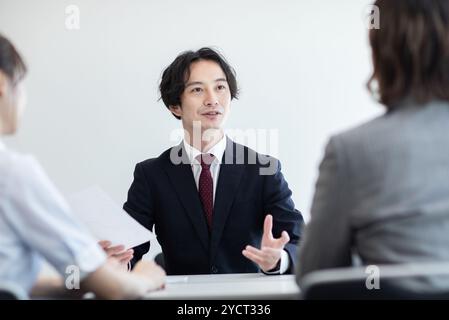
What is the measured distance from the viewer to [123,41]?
3172 mm

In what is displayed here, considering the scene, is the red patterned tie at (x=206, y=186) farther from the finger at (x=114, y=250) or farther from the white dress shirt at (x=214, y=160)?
the finger at (x=114, y=250)

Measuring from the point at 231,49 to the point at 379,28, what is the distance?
5.94 feet

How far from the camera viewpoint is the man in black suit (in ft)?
7.51

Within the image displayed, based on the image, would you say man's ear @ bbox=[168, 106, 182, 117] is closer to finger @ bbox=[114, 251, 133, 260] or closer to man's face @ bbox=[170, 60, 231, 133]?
man's face @ bbox=[170, 60, 231, 133]

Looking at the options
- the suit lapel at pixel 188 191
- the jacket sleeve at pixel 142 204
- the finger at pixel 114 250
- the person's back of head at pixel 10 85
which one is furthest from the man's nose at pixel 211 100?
the person's back of head at pixel 10 85

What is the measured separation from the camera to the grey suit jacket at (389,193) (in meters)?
1.16

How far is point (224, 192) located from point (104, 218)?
688 mm

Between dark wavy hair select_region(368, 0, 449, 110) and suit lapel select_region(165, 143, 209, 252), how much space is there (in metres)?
1.13

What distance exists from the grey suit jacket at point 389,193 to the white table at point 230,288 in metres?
0.28

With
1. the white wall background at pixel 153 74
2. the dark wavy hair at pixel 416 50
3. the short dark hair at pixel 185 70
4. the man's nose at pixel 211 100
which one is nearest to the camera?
the dark wavy hair at pixel 416 50

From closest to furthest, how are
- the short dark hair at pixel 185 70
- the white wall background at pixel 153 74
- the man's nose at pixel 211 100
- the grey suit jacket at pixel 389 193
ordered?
the grey suit jacket at pixel 389 193 < the man's nose at pixel 211 100 < the short dark hair at pixel 185 70 < the white wall background at pixel 153 74

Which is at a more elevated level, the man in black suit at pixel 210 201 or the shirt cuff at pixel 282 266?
the man in black suit at pixel 210 201

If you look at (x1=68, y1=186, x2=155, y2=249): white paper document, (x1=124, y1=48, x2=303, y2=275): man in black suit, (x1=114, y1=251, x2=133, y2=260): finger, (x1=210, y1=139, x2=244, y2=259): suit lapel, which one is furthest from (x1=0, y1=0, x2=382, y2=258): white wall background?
(x1=68, y1=186, x2=155, y2=249): white paper document
